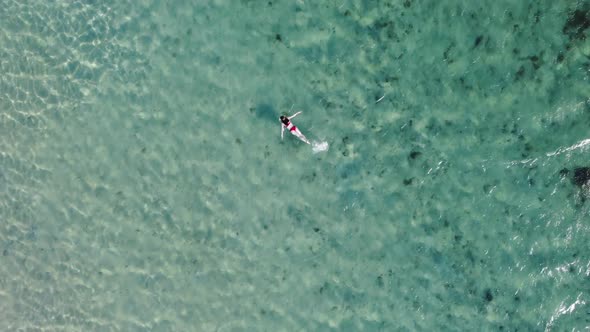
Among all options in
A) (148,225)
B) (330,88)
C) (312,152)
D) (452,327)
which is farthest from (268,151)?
(452,327)

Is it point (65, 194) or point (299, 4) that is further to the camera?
point (65, 194)

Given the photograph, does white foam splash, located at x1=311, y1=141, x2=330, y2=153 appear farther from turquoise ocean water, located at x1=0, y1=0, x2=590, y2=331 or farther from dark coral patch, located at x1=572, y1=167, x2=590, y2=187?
dark coral patch, located at x1=572, y1=167, x2=590, y2=187

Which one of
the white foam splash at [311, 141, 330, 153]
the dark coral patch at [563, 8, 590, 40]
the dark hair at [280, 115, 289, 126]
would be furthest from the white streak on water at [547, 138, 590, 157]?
the dark hair at [280, 115, 289, 126]

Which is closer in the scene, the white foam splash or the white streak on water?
the white streak on water

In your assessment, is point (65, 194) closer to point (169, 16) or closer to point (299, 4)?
point (169, 16)

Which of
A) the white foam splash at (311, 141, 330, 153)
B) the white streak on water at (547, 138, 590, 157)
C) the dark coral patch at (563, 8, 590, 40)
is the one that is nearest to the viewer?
the dark coral patch at (563, 8, 590, 40)

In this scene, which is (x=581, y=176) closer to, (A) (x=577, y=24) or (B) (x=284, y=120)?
(A) (x=577, y=24)

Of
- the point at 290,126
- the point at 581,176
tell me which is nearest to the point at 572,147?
the point at 581,176
